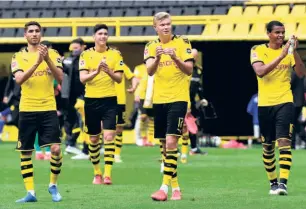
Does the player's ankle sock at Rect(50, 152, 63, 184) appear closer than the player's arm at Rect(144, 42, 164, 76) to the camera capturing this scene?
No

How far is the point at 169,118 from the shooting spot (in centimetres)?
1321

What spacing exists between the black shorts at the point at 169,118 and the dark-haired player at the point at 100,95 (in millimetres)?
2277

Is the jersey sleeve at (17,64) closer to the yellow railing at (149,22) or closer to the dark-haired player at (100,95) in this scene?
the dark-haired player at (100,95)

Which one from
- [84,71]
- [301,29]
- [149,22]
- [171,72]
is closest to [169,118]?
[171,72]

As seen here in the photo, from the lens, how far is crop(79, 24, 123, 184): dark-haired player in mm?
15687

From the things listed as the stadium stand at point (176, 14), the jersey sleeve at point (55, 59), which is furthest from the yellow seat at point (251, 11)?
the jersey sleeve at point (55, 59)

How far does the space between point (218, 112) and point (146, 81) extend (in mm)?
6957

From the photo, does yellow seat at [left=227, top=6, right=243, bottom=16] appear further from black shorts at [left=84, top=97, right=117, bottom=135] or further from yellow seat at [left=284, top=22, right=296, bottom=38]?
black shorts at [left=84, top=97, right=117, bottom=135]

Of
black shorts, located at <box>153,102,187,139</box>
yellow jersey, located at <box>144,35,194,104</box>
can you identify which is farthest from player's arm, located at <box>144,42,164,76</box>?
black shorts, located at <box>153,102,187,139</box>

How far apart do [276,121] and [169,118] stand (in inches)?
53.8

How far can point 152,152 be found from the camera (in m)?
24.1

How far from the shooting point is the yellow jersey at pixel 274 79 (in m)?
13.7

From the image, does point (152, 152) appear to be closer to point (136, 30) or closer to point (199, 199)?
point (136, 30)

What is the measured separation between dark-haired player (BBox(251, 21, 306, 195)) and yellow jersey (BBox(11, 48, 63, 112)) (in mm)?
2486
